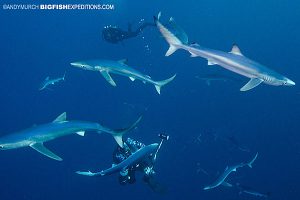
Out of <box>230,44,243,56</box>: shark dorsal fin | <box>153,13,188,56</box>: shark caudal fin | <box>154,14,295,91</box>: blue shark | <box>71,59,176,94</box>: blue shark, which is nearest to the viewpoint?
<box>153,13,188,56</box>: shark caudal fin

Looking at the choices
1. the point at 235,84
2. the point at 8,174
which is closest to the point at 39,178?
the point at 8,174

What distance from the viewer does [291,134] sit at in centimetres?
2531

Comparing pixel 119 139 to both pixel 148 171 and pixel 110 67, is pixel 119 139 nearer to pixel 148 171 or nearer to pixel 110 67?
pixel 148 171

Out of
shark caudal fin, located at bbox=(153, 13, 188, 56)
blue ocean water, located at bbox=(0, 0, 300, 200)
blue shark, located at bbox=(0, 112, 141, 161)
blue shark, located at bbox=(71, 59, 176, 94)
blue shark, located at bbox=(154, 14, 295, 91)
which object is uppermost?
shark caudal fin, located at bbox=(153, 13, 188, 56)

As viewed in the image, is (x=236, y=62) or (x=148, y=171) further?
(x=148, y=171)

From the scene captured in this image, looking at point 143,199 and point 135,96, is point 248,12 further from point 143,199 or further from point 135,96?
point 143,199

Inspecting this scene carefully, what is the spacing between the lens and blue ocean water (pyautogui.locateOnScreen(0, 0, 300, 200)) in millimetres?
22578

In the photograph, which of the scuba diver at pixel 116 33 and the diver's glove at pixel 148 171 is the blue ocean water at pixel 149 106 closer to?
the scuba diver at pixel 116 33

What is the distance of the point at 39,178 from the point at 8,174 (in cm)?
217

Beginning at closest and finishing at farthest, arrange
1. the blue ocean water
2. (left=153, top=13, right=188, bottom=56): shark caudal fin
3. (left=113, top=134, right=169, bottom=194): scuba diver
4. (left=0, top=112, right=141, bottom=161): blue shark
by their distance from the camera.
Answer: (left=153, top=13, right=188, bottom=56): shark caudal fin
(left=0, top=112, right=141, bottom=161): blue shark
(left=113, top=134, right=169, bottom=194): scuba diver
the blue ocean water

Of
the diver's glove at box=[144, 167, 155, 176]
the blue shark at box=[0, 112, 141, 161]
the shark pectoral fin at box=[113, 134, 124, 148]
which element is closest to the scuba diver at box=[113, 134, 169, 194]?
the diver's glove at box=[144, 167, 155, 176]

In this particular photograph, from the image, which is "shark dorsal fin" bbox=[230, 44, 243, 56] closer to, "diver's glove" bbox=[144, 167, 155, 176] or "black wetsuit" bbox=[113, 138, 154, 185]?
"black wetsuit" bbox=[113, 138, 154, 185]

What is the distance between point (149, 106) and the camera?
26234 millimetres

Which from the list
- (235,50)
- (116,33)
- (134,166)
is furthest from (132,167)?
(116,33)
